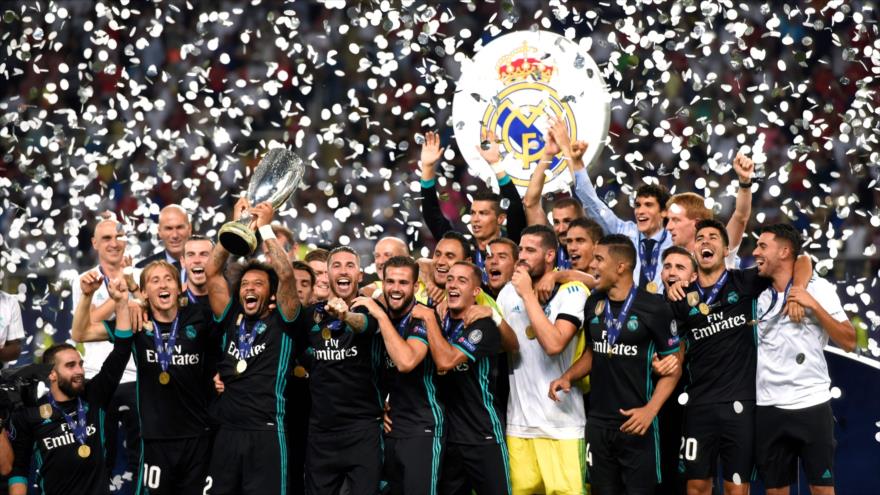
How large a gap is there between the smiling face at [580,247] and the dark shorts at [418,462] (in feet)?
3.61

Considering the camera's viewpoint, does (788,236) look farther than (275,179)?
No

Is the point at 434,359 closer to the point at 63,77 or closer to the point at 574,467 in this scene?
the point at 574,467

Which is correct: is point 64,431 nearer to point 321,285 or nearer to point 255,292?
point 255,292

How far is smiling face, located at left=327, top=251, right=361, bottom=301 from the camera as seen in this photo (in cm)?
585

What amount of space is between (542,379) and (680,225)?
1.07m

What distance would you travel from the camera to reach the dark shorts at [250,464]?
18.9 ft

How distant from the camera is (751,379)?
579 centimetres

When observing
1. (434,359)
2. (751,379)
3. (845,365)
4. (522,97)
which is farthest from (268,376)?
(845,365)

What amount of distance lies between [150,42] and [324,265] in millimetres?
3366

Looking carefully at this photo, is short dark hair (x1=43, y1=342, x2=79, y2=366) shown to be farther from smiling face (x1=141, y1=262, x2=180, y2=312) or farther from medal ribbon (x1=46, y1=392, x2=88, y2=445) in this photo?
smiling face (x1=141, y1=262, x2=180, y2=312)

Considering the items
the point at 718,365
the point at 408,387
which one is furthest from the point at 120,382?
the point at 718,365

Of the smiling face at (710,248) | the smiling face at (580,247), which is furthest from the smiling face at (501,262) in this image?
the smiling face at (710,248)

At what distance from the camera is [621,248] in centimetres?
558

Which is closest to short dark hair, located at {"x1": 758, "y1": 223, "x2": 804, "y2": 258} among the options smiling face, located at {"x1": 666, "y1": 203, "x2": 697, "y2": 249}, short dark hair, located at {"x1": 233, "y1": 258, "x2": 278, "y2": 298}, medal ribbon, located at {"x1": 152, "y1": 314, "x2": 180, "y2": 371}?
smiling face, located at {"x1": 666, "y1": 203, "x2": 697, "y2": 249}
